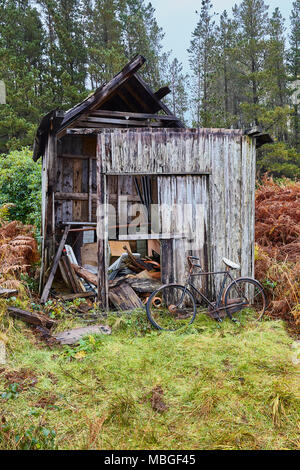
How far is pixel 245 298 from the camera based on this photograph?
6816 mm

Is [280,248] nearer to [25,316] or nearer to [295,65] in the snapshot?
[25,316]

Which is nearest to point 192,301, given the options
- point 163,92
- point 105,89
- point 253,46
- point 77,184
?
point 105,89

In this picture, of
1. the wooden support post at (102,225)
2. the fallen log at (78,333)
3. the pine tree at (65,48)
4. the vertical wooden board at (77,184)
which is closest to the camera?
the fallen log at (78,333)

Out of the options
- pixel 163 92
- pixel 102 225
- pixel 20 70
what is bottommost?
pixel 102 225

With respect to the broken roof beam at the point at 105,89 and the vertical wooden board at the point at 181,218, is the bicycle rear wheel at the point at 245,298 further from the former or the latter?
the broken roof beam at the point at 105,89

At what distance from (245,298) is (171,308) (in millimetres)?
1593

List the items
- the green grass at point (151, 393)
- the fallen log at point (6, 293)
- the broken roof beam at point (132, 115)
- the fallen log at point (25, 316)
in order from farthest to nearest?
the broken roof beam at point (132, 115), the fallen log at point (6, 293), the fallen log at point (25, 316), the green grass at point (151, 393)

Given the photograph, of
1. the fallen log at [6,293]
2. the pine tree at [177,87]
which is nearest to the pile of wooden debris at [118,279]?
the fallen log at [6,293]

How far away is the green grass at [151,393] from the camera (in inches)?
128

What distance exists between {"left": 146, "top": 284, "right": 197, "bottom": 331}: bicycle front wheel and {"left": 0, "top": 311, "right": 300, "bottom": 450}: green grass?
0.33 metres

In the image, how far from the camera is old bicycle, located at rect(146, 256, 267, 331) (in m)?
6.38

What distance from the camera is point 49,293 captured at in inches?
299

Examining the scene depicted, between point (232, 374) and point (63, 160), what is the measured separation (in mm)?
7637

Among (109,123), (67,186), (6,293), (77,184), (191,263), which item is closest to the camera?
(6,293)
